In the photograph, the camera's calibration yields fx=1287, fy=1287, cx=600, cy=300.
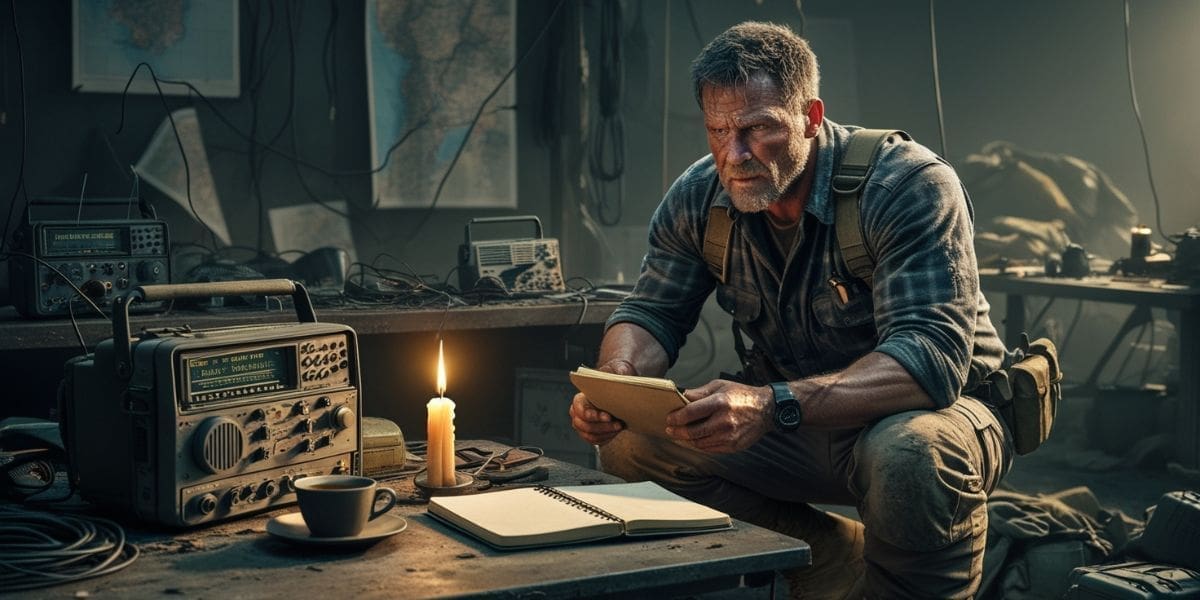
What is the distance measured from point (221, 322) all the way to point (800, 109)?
177cm

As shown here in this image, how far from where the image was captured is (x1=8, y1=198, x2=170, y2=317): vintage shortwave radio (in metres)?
3.50

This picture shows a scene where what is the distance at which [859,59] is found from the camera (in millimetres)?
8844

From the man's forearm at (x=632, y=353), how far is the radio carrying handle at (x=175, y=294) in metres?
0.85

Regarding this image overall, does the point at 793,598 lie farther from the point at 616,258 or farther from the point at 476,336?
the point at 616,258

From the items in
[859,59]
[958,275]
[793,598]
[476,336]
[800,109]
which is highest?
[859,59]

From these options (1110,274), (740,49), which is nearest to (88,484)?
(740,49)

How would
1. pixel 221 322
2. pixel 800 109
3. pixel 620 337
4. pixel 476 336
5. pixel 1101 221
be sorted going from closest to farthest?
1. pixel 800 109
2. pixel 620 337
3. pixel 221 322
4. pixel 476 336
5. pixel 1101 221

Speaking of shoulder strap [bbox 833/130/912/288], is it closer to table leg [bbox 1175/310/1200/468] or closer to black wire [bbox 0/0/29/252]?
black wire [bbox 0/0/29/252]

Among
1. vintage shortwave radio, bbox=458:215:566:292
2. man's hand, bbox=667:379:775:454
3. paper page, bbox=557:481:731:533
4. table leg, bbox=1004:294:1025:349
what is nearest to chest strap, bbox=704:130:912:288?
man's hand, bbox=667:379:775:454

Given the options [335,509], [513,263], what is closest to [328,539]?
[335,509]

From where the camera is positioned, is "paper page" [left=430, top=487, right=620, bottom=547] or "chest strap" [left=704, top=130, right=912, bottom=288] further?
"chest strap" [left=704, top=130, right=912, bottom=288]

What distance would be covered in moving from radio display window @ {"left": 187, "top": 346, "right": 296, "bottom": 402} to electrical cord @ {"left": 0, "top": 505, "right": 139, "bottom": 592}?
254 millimetres

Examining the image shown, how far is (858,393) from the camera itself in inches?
102

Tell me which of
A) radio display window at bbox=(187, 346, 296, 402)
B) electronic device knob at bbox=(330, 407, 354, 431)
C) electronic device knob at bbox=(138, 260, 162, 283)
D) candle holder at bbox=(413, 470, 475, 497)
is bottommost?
candle holder at bbox=(413, 470, 475, 497)
